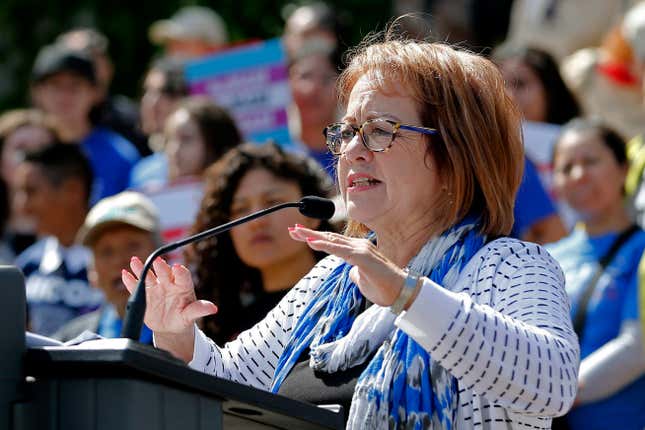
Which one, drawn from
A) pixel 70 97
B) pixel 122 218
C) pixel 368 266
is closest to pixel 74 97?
pixel 70 97

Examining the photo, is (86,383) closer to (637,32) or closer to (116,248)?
(116,248)

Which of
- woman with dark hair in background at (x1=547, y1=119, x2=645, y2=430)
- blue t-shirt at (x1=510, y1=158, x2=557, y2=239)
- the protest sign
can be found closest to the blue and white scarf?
woman with dark hair in background at (x1=547, y1=119, x2=645, y2=430)

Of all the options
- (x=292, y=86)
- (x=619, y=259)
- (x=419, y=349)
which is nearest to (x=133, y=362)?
(x=419, y=349)

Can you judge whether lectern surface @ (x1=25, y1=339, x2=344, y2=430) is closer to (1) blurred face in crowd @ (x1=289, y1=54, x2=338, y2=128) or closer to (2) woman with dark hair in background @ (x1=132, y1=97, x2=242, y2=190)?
(2) woman with dark hair in background @ (x1=132, y1=97, x2=242, y2=190)

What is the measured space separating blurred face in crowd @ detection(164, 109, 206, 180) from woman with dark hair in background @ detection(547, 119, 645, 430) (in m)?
1.85

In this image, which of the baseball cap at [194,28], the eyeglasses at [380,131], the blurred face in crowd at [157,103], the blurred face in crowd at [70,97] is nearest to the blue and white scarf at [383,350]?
the eyeglasses at [380,131]

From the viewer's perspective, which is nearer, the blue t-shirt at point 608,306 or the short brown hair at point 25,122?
the blue t-shirt at point 608,306

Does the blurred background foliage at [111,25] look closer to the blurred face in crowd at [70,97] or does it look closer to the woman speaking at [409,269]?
the blurred face in crowd at [70,97]

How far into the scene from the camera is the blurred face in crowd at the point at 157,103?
7688mm

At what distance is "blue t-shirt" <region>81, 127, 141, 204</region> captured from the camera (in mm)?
7301

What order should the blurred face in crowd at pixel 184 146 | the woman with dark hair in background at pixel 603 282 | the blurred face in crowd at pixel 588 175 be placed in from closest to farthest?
the woman with dark hair in background at pixel 603 282, the blurred face in crowd at pixel 588 175, the blurred face in crowd at pixel 184 146

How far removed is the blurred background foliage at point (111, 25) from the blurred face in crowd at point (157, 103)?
244cm

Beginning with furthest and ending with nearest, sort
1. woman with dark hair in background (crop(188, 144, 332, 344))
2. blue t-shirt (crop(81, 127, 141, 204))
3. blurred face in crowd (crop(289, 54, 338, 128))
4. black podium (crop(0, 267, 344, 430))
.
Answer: blue t-shirt (crop(81, 127, 141, 204)) < blurred face in crowd (crop(289, 54, 338, 128)) < woman with dark hair in background (crop(188, 144, 332, 344)) < black podium (crop(0, 267, 344, 430))

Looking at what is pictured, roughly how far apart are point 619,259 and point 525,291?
254 cm
